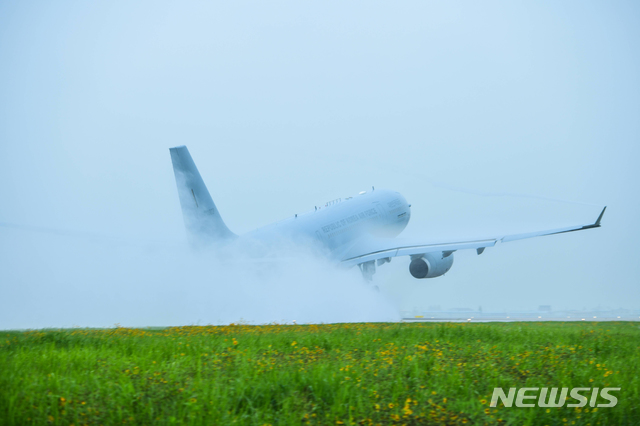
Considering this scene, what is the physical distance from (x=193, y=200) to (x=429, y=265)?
15547mm

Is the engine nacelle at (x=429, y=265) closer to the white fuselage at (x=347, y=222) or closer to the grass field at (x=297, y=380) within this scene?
the white fuselage at (x=347, y=222)

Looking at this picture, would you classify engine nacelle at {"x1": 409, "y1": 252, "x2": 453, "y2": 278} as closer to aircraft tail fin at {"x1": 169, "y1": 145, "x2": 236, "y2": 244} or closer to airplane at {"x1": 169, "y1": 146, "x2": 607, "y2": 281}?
airplane at {"x1": 169, "y1": 146, "x2": 607, "y2": 281}

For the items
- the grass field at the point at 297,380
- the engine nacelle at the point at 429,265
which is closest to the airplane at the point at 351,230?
the engine nacelle at the point at 429,265

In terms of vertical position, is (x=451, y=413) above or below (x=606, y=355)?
below

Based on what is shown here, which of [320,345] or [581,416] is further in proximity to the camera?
[320,345]

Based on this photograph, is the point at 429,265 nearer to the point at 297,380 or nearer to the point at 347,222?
the point at 347,222

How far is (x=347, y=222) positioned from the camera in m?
43.3

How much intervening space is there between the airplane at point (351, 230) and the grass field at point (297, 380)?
18623 millimetres

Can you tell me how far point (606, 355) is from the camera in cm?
1403

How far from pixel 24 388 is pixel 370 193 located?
132ft

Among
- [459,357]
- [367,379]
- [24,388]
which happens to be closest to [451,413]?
[367,379]

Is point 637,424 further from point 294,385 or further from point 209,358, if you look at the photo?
point 209,358

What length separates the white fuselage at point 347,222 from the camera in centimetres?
3784

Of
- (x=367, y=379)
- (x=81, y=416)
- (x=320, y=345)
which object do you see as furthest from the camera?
(x=320, y=345)
